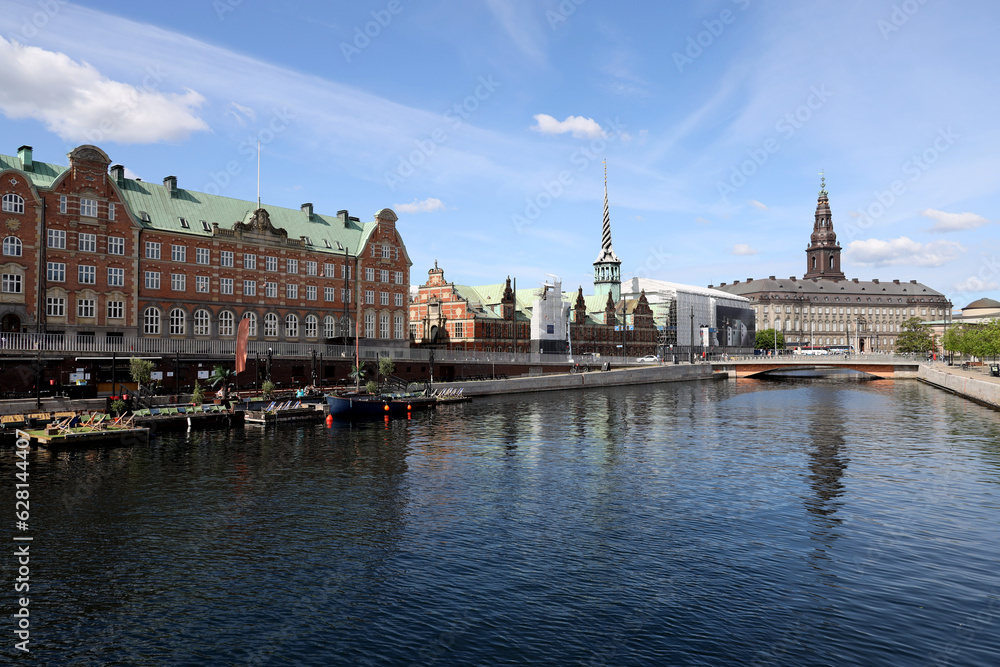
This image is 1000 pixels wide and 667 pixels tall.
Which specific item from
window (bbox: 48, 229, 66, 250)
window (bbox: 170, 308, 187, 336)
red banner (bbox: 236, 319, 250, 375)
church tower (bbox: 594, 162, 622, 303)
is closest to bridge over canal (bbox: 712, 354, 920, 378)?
church tower (bbox: 594, 162, 622, 303)

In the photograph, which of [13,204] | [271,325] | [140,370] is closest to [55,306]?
[13,204]

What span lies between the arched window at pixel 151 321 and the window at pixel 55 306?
24.8 ft

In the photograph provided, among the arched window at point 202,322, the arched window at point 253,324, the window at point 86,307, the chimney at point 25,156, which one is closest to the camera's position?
the chimney at point 25,156

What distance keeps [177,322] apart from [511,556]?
63.9m

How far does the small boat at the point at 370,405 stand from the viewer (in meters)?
60.3

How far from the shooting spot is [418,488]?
3272 cm

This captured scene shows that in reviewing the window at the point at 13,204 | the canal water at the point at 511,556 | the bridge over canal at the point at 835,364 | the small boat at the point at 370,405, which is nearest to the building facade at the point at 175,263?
the window at the point at 13,204

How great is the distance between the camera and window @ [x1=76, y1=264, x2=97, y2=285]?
66812 mm

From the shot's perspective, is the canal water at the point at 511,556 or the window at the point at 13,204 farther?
the window at the point at 13,204

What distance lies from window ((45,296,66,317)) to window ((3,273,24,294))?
2.48m

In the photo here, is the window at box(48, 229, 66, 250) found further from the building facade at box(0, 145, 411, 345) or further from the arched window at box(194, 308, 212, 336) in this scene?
the arched window at box(194, 308, 212, 336)

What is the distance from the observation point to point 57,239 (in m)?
65.4

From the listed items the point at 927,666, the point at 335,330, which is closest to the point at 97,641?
the point at 927,666

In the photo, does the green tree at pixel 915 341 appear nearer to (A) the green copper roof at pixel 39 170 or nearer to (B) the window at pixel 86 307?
(B) the window at pixel 86 307
